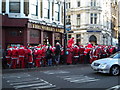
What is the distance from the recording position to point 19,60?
14641 mm

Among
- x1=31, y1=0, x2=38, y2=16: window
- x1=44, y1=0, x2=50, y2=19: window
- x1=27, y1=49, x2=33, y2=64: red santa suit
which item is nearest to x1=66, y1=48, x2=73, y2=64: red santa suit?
x1=27, y1=49, x2=33, y2=64: red santa suit

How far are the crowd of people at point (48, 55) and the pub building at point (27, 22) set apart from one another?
18.3 ft

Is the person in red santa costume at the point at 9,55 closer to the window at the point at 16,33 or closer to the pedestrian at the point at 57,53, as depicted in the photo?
the pedestrian at the point at 57,53

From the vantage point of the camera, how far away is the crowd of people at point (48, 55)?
14539mm

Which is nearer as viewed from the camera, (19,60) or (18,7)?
(19,60)

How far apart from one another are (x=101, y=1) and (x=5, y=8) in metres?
30.3

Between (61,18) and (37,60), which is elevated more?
(61,18)

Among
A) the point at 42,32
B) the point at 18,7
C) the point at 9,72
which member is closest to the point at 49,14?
the point at 42,32

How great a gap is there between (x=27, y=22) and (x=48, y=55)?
21.8ft

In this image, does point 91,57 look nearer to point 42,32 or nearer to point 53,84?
point 42,32

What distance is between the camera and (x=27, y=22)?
2122cm

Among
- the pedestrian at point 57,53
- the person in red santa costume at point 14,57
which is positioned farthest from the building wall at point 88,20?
the person in red santa costume at point 14,57

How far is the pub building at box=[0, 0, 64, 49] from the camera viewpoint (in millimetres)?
20891

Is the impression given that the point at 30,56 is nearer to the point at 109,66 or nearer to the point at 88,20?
the point at 109,66
